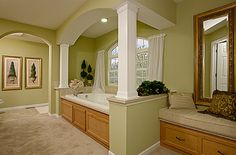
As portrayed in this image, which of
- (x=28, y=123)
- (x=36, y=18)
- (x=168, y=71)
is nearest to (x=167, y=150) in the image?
(x=168, y=71)

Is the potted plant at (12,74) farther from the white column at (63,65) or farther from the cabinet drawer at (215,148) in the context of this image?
the cabinet drawer at (215,148)

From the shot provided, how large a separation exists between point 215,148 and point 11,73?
19.7 ft

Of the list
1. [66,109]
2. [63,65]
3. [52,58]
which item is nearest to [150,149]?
[66,109]

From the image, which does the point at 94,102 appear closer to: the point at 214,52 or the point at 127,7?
the point at 127,7

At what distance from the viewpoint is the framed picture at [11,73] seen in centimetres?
486

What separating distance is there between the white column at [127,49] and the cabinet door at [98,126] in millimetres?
685

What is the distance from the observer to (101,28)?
14.3 ft

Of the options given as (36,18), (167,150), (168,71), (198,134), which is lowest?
(167,150)

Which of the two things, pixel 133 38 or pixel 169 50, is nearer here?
pixel 133 38

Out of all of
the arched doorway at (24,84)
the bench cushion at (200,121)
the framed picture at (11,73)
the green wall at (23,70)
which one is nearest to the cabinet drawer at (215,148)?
the bench cushion at (200,121)

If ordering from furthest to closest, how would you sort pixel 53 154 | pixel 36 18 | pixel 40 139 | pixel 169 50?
1. pixel 36 18
2. pixel 169 50
3. pixel 40 139
4. pixel 53 154

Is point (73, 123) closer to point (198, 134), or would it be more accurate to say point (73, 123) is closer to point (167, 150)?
point (167, 150)

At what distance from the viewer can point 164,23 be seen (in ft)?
9.29

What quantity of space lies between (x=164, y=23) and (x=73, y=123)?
119 inches
